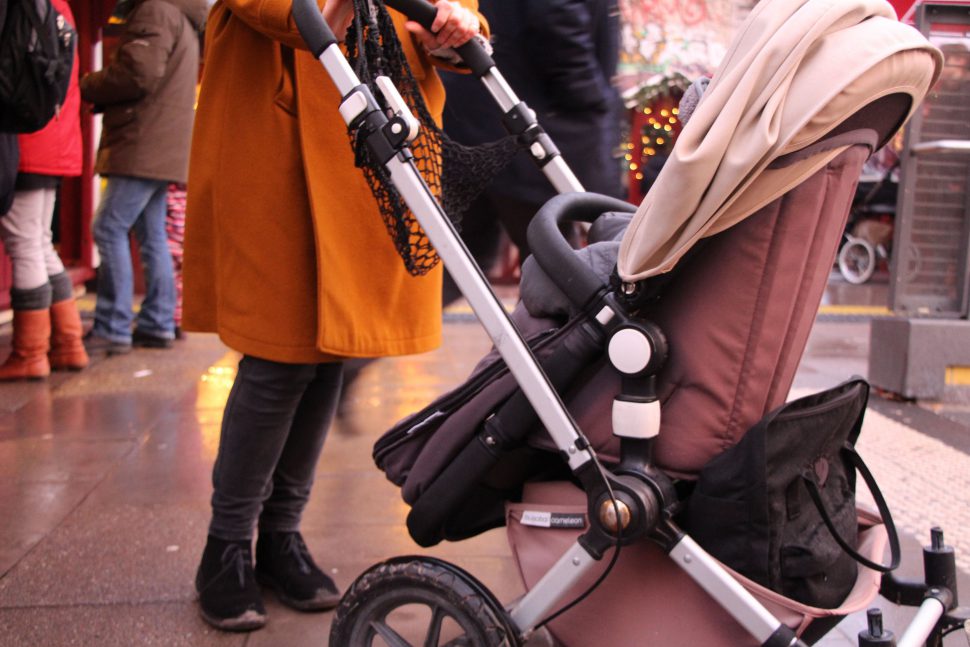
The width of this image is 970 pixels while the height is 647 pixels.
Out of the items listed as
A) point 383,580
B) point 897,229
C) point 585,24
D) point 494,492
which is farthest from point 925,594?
point 897,229

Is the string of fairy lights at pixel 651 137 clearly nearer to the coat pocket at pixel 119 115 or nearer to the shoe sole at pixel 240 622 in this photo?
the coat pocket at pixel 119 115

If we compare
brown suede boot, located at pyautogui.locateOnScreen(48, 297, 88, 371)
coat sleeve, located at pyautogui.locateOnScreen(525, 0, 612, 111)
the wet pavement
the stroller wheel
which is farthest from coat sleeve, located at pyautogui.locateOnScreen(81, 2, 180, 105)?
the stroller wheel

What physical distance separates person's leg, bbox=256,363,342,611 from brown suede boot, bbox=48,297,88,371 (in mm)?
2919

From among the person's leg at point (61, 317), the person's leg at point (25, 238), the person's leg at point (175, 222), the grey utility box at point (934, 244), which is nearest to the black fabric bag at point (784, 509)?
the grey utility box at point (934, 244)

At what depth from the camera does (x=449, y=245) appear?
6.21 feet

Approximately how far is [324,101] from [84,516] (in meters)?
1.67

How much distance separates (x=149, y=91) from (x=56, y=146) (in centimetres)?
91

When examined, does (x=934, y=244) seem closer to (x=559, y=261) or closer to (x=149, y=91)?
(x=559, y=261)

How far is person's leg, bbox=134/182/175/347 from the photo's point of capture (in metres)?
5.82

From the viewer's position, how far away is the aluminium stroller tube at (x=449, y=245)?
180cm

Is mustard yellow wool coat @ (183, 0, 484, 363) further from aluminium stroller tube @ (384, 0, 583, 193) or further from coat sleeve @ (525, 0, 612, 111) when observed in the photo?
coat sleeve @ (525, 0, 612, 111)

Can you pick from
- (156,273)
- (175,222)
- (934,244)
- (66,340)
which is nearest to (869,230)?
(934,244)

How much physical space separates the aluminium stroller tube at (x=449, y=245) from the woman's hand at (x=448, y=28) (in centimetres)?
36

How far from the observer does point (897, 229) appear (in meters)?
5.06
